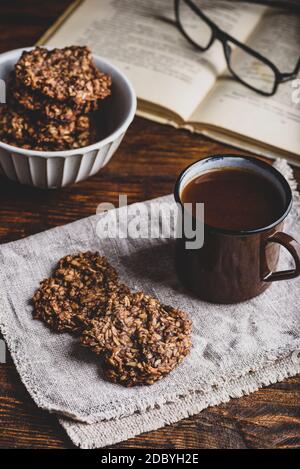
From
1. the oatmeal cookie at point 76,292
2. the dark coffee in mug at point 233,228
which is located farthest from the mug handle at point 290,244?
the oatmeal cookie at point 76,292

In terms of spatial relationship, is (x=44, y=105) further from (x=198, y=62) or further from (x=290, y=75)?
(x=290, y=75)

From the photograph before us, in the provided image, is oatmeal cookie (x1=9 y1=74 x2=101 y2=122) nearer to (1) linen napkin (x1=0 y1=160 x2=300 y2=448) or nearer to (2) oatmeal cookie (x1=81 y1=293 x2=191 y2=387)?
(1) linen napkin (x1=0 y1=160 x2=300 y2=448)

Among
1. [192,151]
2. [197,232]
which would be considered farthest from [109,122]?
[197,232]

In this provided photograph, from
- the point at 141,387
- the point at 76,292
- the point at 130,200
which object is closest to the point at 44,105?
the point at 130,200
